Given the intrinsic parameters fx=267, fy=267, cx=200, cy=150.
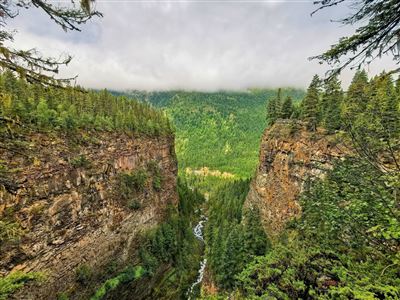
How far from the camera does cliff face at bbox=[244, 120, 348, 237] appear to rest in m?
35.5

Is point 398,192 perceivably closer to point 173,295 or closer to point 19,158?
point 19,158

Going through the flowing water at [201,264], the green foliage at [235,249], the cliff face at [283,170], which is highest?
the cliff face at [283,170]

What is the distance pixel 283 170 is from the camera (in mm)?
41000

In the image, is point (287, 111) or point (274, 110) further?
point (274, 110)

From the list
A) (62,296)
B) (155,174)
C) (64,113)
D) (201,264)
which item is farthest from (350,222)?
(201,264)

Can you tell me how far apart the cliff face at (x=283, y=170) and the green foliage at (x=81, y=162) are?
25.4 m

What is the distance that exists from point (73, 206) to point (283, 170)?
29.4 m

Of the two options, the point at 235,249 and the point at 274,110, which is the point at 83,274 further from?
the point at 274,110

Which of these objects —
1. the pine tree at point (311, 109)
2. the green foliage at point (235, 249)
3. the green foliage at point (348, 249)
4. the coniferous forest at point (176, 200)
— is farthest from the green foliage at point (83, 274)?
the pine tree at point (311, 109)

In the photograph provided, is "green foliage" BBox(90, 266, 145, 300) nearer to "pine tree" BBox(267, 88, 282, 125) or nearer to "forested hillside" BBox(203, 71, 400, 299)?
"forested hillside" BBox(203, 71, 400, 299)

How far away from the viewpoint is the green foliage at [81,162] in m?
30.5

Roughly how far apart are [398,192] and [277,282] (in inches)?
200

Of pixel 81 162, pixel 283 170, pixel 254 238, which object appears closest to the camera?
pixel 81 162

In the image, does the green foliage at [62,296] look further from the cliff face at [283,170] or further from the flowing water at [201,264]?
the cliff face at [283,170]
